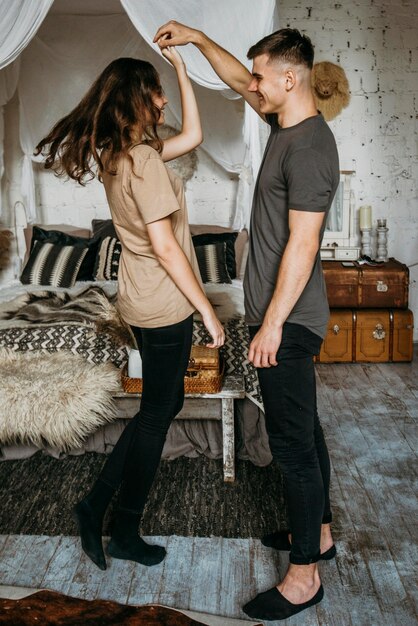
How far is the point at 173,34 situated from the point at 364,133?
3.28m

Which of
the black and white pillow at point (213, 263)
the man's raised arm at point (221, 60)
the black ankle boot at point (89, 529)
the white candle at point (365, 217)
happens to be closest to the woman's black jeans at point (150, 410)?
the black ankle boot at point (89, 529)

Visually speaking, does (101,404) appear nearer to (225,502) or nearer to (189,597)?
(225,502)

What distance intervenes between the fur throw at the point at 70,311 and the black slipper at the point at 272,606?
1460mm

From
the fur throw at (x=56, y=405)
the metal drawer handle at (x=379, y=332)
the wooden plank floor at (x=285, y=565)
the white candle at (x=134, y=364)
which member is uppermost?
the white candle at (x=134, y=364)

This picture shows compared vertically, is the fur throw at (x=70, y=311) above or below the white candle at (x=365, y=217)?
below

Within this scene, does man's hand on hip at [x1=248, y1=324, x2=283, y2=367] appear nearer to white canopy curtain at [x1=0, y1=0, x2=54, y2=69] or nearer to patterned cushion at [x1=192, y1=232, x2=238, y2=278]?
white canopy curtain at [x1=0, y1=0, x2=54, y2=69]

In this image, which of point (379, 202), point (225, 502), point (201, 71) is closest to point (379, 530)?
point (225, 502)

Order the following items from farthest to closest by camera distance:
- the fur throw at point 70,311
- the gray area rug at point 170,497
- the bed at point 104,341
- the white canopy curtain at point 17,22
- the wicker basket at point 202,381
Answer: the fur throw at point 70,311, the white canopy curtain at point 17,22, the bed at point 104,341, the wicker basket at point 202,381, the gray area rug at point 170,497

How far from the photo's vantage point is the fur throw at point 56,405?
3.12 metres

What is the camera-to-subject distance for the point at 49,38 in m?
5.09

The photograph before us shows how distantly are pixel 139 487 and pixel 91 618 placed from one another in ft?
1.38

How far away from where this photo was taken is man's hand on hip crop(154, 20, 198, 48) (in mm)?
2357

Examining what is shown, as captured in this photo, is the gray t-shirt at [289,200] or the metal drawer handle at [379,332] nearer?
the gray t-shirt at [289,200]

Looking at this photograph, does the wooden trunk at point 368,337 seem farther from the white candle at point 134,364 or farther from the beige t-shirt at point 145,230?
the beige t-shirt at point 145,230
